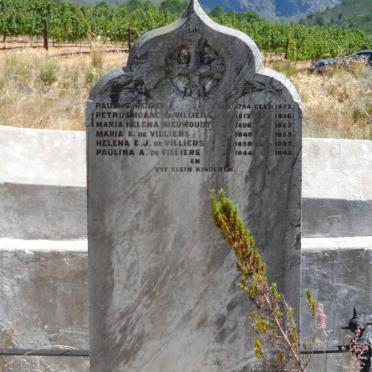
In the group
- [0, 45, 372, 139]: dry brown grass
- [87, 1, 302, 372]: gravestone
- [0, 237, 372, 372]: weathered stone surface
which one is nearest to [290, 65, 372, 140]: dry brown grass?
[0, 45, 372, 139]: dry brown grass

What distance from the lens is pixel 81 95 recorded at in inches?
400

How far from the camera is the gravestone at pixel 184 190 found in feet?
9.78

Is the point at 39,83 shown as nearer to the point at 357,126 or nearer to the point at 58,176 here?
the point at 357,126

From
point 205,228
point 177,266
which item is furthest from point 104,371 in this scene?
point 205,228

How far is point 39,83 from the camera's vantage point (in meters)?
10.8

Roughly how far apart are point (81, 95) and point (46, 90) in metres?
0.50

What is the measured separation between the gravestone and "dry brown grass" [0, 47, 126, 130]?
3.53 metres

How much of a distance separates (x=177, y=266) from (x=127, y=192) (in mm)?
393

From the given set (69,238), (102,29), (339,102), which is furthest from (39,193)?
(102,29)

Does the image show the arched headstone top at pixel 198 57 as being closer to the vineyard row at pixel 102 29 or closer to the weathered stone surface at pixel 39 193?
the weathered stone surface at pixel 39 193

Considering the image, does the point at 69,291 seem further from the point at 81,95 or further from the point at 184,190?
the point at 81,95

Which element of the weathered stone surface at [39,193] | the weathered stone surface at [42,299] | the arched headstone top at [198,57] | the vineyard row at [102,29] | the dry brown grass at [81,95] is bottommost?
the weathered stone surface at [42,299]

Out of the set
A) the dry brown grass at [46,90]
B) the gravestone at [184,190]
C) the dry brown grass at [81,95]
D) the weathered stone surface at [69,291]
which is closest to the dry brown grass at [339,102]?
the dry brown grass at [81,95]

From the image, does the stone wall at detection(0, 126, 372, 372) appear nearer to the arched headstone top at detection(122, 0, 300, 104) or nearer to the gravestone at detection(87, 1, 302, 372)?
the gravestone at detection(87, 1, 302, 372)
